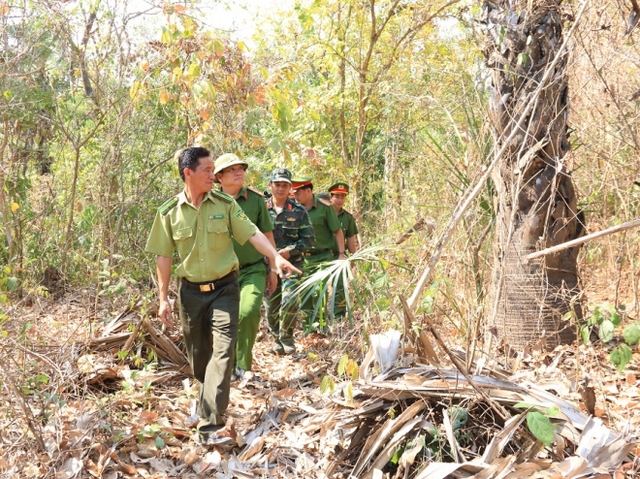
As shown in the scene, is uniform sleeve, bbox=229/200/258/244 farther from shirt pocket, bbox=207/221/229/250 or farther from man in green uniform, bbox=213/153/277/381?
man in green uniform, bbox=213/153/277/381

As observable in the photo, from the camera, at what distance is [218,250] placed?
5.22 m

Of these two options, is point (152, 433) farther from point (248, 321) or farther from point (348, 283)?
point (348, 283)

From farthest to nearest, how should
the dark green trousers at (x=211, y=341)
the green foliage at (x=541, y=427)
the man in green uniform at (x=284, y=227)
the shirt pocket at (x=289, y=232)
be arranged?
the shirt pocket at (x=289, y=232) → the man in green uniform at (x=284, y=227) → the dark green trousers at (x=211, y=341) → the green foliage at (x=541, y=427)

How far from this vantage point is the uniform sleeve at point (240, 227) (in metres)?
5.23

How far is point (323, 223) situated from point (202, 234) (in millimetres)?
3522

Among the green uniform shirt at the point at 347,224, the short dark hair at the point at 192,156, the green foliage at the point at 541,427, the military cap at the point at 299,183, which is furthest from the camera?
the green uniform shirt at the point at 347,224

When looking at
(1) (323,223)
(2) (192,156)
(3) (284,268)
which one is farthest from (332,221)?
(3) (284,268)

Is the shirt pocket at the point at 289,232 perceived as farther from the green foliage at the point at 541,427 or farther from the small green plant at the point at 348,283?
the green foliage at the point at 541,427

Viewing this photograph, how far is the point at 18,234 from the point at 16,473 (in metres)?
5.72

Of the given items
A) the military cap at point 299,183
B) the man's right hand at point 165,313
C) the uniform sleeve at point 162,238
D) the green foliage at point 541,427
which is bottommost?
the green foliage at point 541,427

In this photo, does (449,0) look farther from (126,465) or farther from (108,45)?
(126,465)

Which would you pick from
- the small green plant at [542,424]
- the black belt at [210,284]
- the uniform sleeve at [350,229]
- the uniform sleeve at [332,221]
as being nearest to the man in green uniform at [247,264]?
the black belt at [210,284]

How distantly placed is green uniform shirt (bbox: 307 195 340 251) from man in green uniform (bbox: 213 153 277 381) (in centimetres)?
185

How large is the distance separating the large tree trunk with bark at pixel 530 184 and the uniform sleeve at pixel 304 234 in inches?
105
